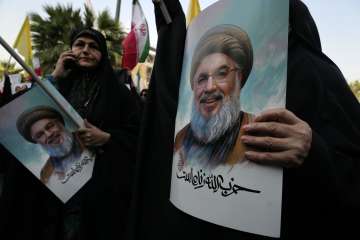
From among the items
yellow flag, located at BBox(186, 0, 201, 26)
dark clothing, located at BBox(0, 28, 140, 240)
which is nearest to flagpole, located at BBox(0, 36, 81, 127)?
dark clothing, located at BBox(0, 28, 140, 240)

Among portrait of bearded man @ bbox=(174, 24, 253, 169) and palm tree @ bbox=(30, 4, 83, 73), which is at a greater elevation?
palm tree @ bbox=(30, 4, 83, 73)

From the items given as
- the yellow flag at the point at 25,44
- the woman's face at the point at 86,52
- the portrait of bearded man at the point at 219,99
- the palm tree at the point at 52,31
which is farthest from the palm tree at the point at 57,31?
the portrait of bearded man at the point at 219,99

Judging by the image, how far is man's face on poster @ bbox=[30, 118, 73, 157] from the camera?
128cm

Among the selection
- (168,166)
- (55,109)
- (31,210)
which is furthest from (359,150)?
(31,210)

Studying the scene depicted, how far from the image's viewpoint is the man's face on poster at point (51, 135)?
4.18ft

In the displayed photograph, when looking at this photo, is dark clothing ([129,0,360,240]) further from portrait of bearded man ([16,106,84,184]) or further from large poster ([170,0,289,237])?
portrait of bearded man ([16,106,84,184])

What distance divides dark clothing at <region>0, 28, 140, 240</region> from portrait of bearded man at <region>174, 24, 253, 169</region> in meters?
0.96

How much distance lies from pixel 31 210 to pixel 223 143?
1358 mm

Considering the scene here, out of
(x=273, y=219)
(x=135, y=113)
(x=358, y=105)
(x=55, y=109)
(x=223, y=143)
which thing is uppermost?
(x=135, y=113)

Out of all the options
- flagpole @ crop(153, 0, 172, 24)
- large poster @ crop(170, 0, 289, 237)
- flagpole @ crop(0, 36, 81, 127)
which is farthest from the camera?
flagpole @ crop(0, 36, 81, 127)

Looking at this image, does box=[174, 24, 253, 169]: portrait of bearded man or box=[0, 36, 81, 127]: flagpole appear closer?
box=[174, 24, 253, 169]: portrait of bearded man

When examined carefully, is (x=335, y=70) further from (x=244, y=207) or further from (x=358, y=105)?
(x=244, y=207)

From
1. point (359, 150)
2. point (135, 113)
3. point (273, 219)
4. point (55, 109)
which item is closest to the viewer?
point (273, 219)

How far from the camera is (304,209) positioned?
0.68 metres
